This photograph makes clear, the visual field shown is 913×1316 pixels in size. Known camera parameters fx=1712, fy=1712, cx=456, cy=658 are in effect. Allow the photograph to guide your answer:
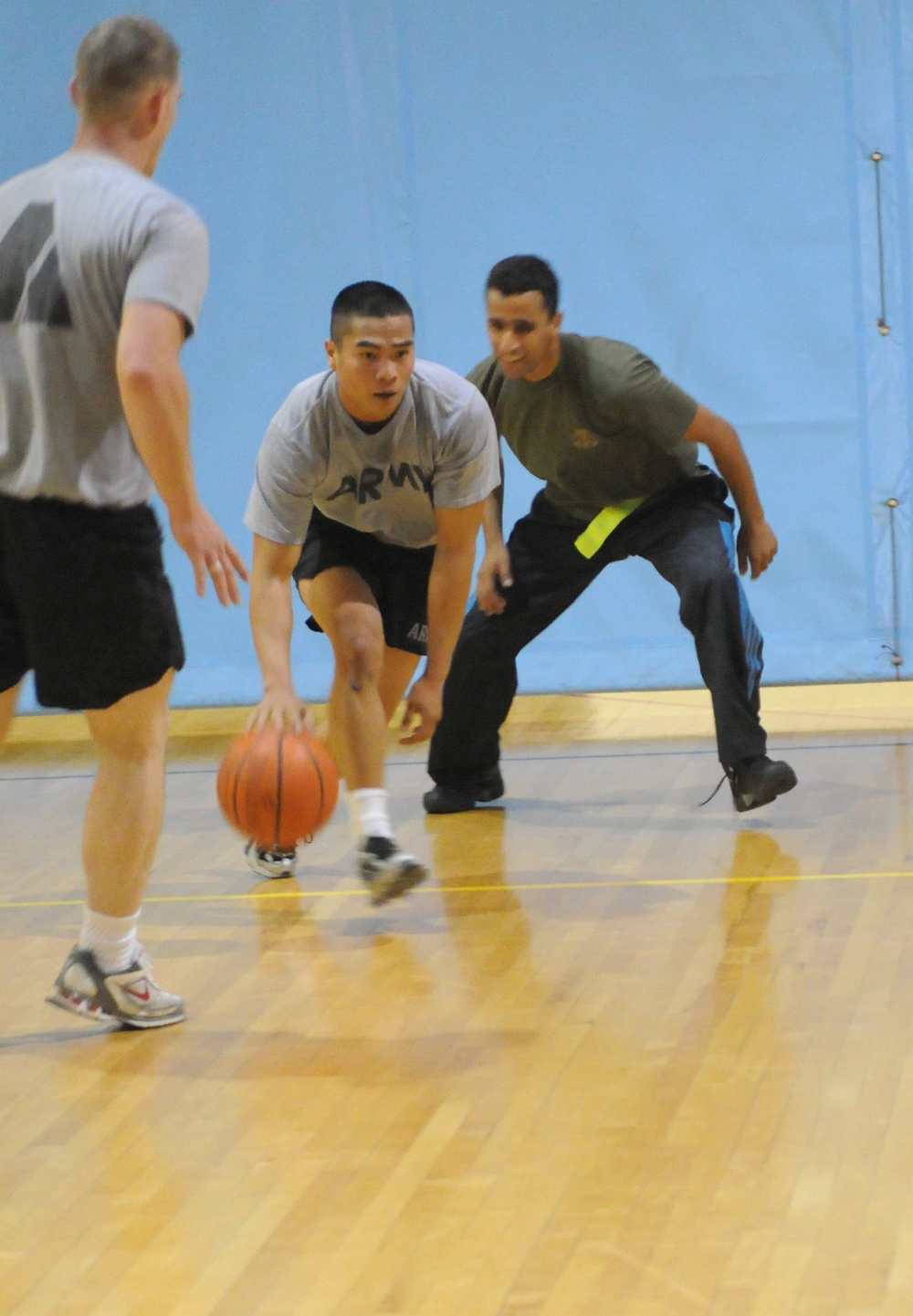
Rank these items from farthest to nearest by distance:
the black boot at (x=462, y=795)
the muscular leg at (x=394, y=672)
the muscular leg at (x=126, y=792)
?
the black boot at (x=462, y=795), the muscular leg at (x=394, y=672), the muscular leg at (x=126, y=792)

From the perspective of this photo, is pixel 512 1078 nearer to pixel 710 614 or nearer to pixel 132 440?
pixel 132 440

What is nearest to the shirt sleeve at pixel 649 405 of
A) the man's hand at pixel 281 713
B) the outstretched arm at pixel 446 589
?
the outstretched arm at pixel 446 589

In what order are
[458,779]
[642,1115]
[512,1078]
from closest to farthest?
[642,1115] → [512,1078] → [458,779]

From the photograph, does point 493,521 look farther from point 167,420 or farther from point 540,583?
point 167,420

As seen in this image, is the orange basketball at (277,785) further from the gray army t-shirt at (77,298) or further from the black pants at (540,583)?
the black pants at (540,583)

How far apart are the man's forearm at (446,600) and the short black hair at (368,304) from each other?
1.52ft

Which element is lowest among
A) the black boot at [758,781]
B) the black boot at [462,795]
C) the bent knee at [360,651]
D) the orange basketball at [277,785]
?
the black boot at [462,795]

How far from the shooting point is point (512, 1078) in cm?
238

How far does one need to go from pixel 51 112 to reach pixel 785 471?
8.72 feet

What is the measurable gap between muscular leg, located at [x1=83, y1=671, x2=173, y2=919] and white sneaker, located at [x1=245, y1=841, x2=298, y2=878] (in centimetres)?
100

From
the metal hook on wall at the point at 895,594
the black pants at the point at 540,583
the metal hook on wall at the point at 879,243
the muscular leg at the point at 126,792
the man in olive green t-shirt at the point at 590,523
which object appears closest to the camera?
the muscular leg at the point at 126,792

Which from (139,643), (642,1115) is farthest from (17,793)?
(642,1115)

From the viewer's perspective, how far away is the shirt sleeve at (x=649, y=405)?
3832 millimetres

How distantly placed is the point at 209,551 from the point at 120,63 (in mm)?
682
